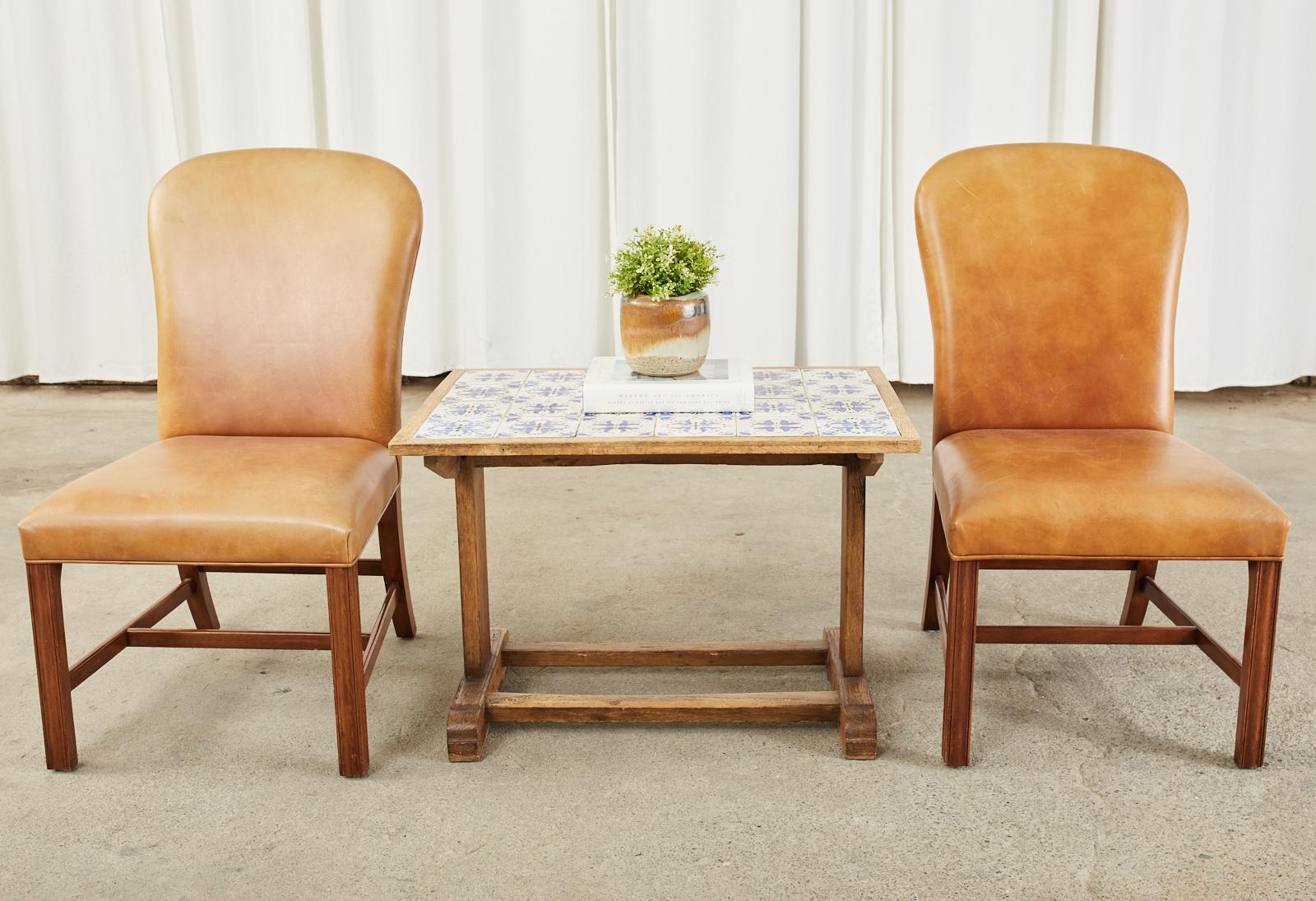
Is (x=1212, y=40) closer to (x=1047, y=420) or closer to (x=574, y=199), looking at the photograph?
(x=574, y=199)

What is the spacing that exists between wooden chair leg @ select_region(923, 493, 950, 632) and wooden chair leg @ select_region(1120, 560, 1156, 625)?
13.5 inches

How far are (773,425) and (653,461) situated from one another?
0.62 feet

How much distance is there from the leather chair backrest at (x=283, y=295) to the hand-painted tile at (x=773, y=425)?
638mm

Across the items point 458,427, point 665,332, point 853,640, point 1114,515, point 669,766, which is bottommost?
point 669,766

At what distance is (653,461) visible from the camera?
73.7 inches

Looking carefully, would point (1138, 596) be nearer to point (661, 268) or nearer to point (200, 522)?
point (661, 268)

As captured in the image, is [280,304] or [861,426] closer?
[861,426]

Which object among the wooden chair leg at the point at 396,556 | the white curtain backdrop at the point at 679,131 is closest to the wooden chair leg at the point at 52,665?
the wooden chair leg at the point at 396,556

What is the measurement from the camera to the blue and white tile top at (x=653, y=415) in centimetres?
Answer: 179

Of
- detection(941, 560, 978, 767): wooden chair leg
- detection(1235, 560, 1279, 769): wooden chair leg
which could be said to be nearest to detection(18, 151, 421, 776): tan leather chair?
detection(941, 560, 978, 767): wooden chair leg

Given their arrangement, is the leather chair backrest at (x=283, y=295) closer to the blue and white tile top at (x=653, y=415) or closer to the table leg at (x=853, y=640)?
the blue and white tile top at (x=653, y=415)

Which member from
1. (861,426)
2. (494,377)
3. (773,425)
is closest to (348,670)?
(494,377)

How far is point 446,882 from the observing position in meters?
1.61

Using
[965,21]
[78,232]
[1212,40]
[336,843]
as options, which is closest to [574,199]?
[965,21]
